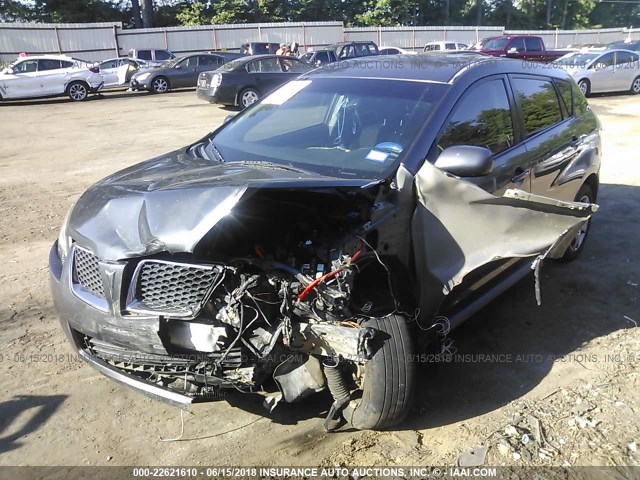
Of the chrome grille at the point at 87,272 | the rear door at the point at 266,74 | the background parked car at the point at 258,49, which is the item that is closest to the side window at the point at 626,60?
the rear door at the point at 266,74

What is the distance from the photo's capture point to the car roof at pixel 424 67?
11.9 ft

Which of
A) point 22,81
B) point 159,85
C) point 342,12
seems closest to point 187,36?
point 159,85

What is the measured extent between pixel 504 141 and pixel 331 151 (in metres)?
1.28

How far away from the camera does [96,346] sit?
2.83 meters

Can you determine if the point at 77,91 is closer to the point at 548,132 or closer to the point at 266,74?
the point at 266,74

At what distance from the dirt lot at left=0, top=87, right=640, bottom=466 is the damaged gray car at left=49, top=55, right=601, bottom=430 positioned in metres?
0.24

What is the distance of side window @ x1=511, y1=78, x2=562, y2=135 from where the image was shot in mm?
4098

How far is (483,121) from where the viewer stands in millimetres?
3635

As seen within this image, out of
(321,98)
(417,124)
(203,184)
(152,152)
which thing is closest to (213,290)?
(203,184)

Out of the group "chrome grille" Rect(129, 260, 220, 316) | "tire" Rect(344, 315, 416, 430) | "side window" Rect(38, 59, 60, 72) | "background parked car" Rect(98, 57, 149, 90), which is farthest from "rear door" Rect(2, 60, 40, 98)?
"tire" Rect(344, 315, 416, 430)

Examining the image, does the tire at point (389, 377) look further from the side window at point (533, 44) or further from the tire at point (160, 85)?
the side window at point (533, 44)

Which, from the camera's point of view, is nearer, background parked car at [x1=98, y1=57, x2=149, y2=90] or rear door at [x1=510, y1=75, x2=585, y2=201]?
rear door at [x1=510, y1=75, x2=585, y2=201]

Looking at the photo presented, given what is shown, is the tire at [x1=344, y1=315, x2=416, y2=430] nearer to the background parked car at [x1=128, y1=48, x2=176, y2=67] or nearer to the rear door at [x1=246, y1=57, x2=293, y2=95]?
the rear door at [x1=246, y1=57, x2=293, y2=95]

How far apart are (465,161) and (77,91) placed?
19.6 meters
